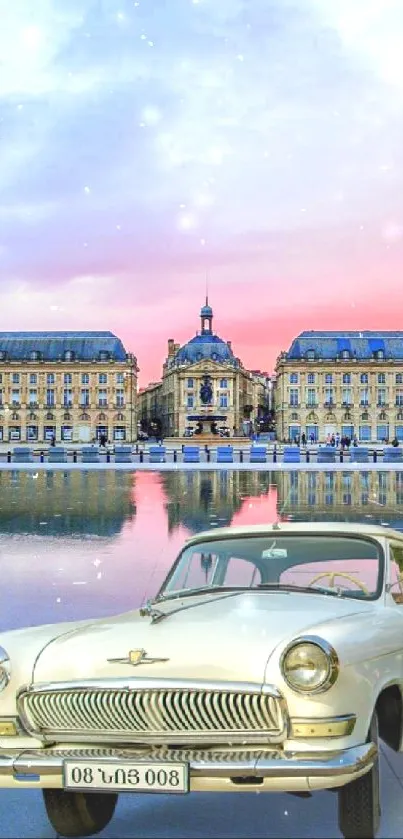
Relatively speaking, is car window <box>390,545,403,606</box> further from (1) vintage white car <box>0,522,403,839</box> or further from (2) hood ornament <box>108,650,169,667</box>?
(2) hood ornament <box>108,650,169,667</box>

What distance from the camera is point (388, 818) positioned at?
4559 millimetres

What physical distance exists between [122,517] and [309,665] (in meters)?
16.9

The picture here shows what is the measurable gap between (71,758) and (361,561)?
233 centimetres

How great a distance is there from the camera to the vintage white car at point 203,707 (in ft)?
13.1

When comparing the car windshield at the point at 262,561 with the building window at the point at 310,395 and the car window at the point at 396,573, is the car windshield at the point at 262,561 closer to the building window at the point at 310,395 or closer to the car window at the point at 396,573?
the car window at the point at 396,573

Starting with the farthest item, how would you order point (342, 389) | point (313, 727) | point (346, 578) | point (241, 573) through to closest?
point (342, 389) → point (346, 578) → point (241, 573) → point (313, 727)

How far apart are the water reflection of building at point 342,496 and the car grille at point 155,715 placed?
47.5 ft

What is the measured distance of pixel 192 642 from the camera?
4.38 m

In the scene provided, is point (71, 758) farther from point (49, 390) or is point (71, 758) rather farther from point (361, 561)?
point (49, 390)

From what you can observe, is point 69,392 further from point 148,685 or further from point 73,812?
point 148,685

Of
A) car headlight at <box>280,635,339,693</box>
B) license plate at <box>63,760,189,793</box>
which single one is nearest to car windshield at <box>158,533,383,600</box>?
car headlight at <box>280,635,339,693</box>

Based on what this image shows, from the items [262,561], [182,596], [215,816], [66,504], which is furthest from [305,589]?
[66,504]

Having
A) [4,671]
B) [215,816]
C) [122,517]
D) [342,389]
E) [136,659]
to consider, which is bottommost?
[215,816]

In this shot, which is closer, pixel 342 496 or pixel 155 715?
pixel 155 715
